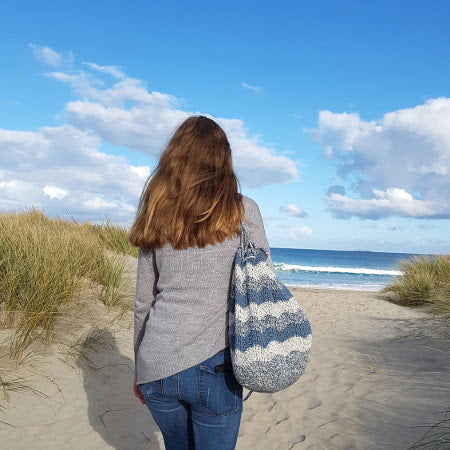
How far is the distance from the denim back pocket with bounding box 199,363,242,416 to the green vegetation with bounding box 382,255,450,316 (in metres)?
8.29

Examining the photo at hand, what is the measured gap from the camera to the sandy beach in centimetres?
327

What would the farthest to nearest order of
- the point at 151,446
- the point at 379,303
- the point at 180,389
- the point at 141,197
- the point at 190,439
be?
1. the point at 379,303
2. the point at 151,446
3. the point at 141,197
4. the point at 190,439
5. the point at 180,389

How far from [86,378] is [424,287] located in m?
7.60

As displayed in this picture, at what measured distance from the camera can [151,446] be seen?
333 centimetres

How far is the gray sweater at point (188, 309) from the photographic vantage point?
1.44 metres

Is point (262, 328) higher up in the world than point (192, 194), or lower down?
lower down

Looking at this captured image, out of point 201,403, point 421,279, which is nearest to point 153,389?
point 201,403

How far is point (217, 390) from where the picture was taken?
1.43 metres

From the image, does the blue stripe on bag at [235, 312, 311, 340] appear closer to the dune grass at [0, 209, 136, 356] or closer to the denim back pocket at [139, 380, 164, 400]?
the denim back pocket at [139, 380, 164, 400]

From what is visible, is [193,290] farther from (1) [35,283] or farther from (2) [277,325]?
(1) [35,283]

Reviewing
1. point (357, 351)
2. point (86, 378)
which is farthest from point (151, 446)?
point (357, 351)

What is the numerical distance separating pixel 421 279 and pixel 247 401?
640cm

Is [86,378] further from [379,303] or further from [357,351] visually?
[379,303]

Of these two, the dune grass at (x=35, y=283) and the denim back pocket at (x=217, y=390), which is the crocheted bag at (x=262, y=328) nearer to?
the denim back pocket at (x=217, y=390)
